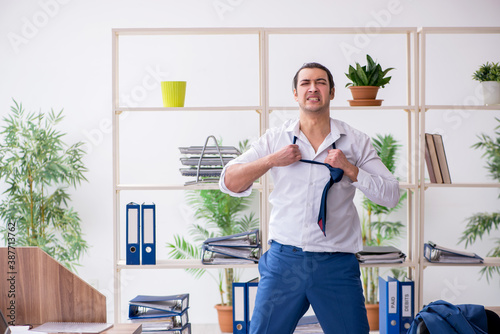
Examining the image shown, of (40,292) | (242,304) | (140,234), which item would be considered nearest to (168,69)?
(140,234)

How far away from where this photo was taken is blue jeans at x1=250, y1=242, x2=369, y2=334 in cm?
233

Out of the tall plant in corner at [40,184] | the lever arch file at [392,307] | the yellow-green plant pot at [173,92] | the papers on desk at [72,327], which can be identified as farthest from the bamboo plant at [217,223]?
the papers on desk at [72,327]

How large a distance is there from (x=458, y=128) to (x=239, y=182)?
8.77ft

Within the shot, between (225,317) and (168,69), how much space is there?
198cm

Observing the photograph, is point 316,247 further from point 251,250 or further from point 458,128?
point 458,128

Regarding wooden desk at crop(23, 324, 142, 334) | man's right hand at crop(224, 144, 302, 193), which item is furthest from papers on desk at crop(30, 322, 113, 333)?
man's right hand at crop(224, 144, 302, 193)

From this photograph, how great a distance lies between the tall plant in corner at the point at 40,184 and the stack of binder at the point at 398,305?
235 centimetres

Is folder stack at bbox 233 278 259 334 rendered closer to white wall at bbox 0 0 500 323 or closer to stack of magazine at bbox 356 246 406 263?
stack of magazine at bbox 356 246 406 263

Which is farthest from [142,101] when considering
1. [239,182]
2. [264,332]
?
[264,332]

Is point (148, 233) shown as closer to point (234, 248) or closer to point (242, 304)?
point (234, 248)

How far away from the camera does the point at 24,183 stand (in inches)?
167

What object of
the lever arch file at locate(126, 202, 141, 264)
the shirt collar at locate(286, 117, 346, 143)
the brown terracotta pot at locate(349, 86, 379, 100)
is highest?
the brown terracotta pot at locate(349, 86, 379, 100)

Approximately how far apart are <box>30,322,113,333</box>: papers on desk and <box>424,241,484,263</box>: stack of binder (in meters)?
1.98

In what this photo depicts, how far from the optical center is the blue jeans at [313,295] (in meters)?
2.33
